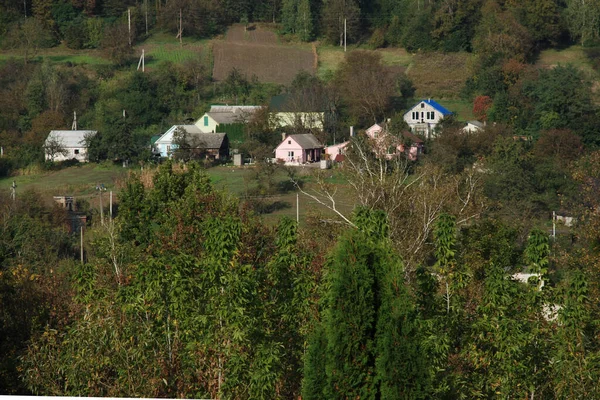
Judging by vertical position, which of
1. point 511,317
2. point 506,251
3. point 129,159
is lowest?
point 129,159

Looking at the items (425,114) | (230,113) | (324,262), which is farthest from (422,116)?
(324,262)

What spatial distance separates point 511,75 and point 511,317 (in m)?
28.6

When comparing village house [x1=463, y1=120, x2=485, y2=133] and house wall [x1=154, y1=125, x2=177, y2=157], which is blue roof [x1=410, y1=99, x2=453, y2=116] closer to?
village house [x1=463, y1=120, x2=485, y2=133]

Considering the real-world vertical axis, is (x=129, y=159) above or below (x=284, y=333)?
below

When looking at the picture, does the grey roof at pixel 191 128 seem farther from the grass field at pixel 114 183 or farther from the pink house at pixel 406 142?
the pink house at pixel 406 142

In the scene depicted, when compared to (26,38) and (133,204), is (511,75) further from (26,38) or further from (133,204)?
(133,204)

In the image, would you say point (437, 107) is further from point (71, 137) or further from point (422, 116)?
point (71, 137)

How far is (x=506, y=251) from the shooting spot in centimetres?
1098

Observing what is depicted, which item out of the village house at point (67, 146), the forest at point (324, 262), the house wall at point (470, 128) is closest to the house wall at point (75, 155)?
the village house at point (67, 146)

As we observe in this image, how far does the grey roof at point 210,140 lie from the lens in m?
29.4

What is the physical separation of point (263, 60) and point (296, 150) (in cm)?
1357

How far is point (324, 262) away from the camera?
7777mm

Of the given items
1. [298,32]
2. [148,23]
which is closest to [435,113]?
[298,32]

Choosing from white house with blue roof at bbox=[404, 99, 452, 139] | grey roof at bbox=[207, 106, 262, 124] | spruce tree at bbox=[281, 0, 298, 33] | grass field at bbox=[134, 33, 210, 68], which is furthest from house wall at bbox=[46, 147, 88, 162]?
spruce tree at bbox=[281, 0, 298, 33]
